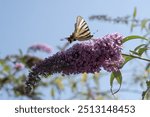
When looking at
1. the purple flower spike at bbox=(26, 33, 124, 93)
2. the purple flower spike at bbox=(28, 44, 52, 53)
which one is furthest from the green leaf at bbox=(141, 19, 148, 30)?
the purple flower spike at bbox=(28, 44, 52, 53)

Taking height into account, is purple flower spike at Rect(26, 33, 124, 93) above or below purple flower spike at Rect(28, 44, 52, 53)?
below

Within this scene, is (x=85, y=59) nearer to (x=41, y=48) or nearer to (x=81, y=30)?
(x=81, y=30)

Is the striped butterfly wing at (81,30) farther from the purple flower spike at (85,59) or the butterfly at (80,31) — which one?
the purple flower spike at (85,59)

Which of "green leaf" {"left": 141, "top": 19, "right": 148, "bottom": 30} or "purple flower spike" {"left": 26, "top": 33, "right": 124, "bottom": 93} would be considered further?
"green leaf" {"left": 141, "top": 19, "right": 148, "bottom": 30}

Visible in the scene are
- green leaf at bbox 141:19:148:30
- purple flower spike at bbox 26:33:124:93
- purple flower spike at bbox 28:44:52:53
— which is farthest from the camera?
purple flower spike at bbox 28:44:52:53

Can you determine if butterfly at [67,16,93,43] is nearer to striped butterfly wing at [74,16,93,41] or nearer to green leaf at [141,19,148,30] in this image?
striped butterfly wing at [74,16,93,41]

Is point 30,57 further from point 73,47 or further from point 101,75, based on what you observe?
point 73,47

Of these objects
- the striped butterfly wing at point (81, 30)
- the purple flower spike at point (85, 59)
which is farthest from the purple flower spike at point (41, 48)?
the purple flower spike at point (85, 59)

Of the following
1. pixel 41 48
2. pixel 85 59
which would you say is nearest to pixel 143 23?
pixel 85 59
